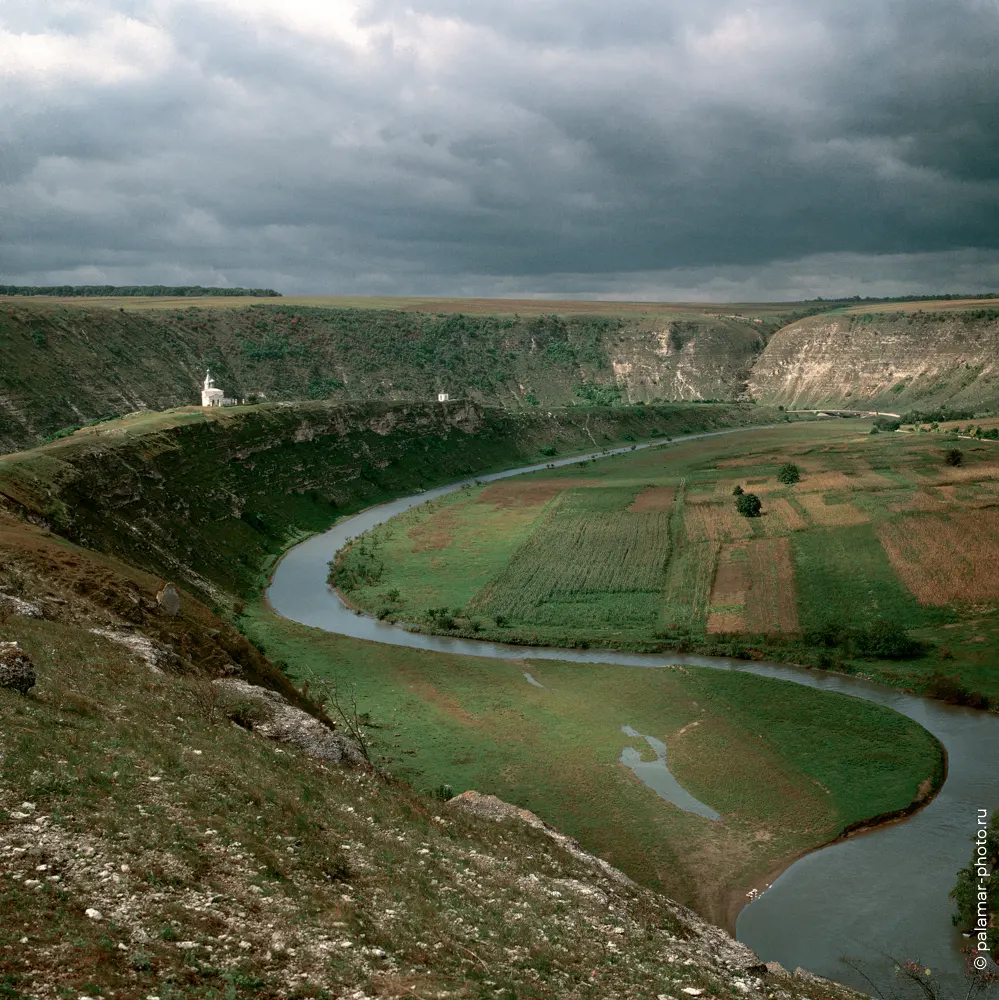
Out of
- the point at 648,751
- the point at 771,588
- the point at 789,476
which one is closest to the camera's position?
the point at 648,751

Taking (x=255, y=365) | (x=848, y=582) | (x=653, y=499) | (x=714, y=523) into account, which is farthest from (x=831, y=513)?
(x=255, y=365)

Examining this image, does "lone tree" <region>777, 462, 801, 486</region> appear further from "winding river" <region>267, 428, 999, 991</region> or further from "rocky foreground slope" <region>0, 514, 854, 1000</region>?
"rocky foreground slope" <region>0, 514, 854, 1000</region>

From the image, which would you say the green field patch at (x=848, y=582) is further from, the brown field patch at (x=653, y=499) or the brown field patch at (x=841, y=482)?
the brown field patch at (x=653, y=499)

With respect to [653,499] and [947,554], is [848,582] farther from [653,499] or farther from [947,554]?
[653,499]

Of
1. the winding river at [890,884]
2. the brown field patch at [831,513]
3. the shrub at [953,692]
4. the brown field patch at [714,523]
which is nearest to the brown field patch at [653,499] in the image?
the brown field patch at [714,523]

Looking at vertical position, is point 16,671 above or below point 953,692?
above

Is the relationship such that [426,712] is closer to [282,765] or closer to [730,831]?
[730,831]

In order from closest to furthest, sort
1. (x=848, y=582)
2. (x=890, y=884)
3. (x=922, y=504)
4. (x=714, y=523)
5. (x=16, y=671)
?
(x=16, y=671) → (x=890, y=884) → (x=848, y=582) → (x=922, y=504) → (x=714, y=523)
